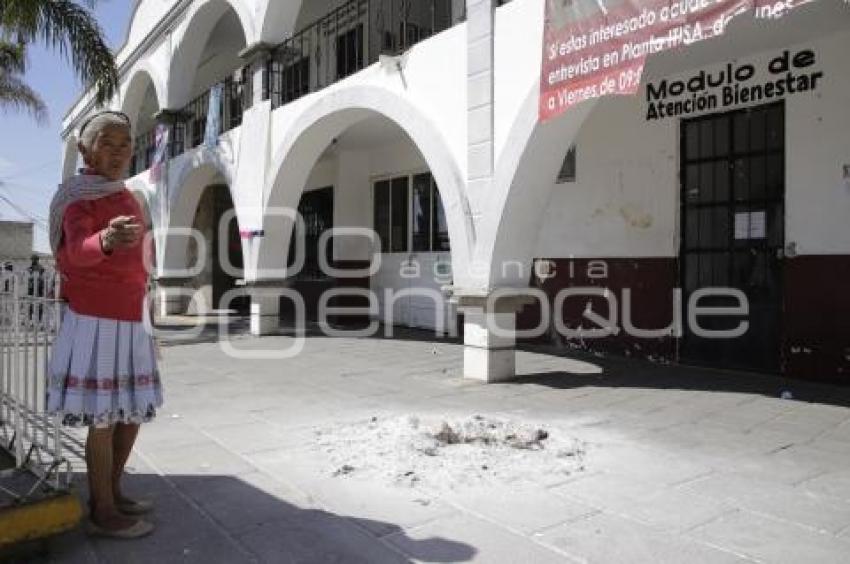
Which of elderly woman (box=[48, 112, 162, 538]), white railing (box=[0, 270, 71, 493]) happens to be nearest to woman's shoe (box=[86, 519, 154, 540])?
elderly woman (box=[48, 112, 162, 538])

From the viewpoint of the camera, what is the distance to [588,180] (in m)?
9.11

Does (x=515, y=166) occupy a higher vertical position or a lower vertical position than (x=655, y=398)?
higher

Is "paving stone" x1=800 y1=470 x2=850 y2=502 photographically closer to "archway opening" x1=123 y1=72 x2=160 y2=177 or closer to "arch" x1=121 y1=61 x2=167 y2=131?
"arch" x1=121 y1=61 x2=167 y2=131

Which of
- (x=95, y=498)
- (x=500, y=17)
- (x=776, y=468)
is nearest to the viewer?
(x=95, y=498)

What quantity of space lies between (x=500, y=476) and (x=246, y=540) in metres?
1.46

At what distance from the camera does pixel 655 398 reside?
247 inches

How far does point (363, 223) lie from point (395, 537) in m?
11.1

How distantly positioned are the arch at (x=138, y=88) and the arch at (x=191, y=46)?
981mm

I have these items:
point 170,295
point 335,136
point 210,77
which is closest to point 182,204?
point 170,295

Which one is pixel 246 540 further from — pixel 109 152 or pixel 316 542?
pixel 109 152

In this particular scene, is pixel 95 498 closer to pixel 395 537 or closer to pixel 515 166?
pixel 395 537

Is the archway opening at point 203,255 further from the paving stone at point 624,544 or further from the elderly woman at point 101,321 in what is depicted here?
the paving stone at point 624,544

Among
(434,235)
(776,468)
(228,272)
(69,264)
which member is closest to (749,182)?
(776,468)

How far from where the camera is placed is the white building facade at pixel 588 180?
6.76 m
